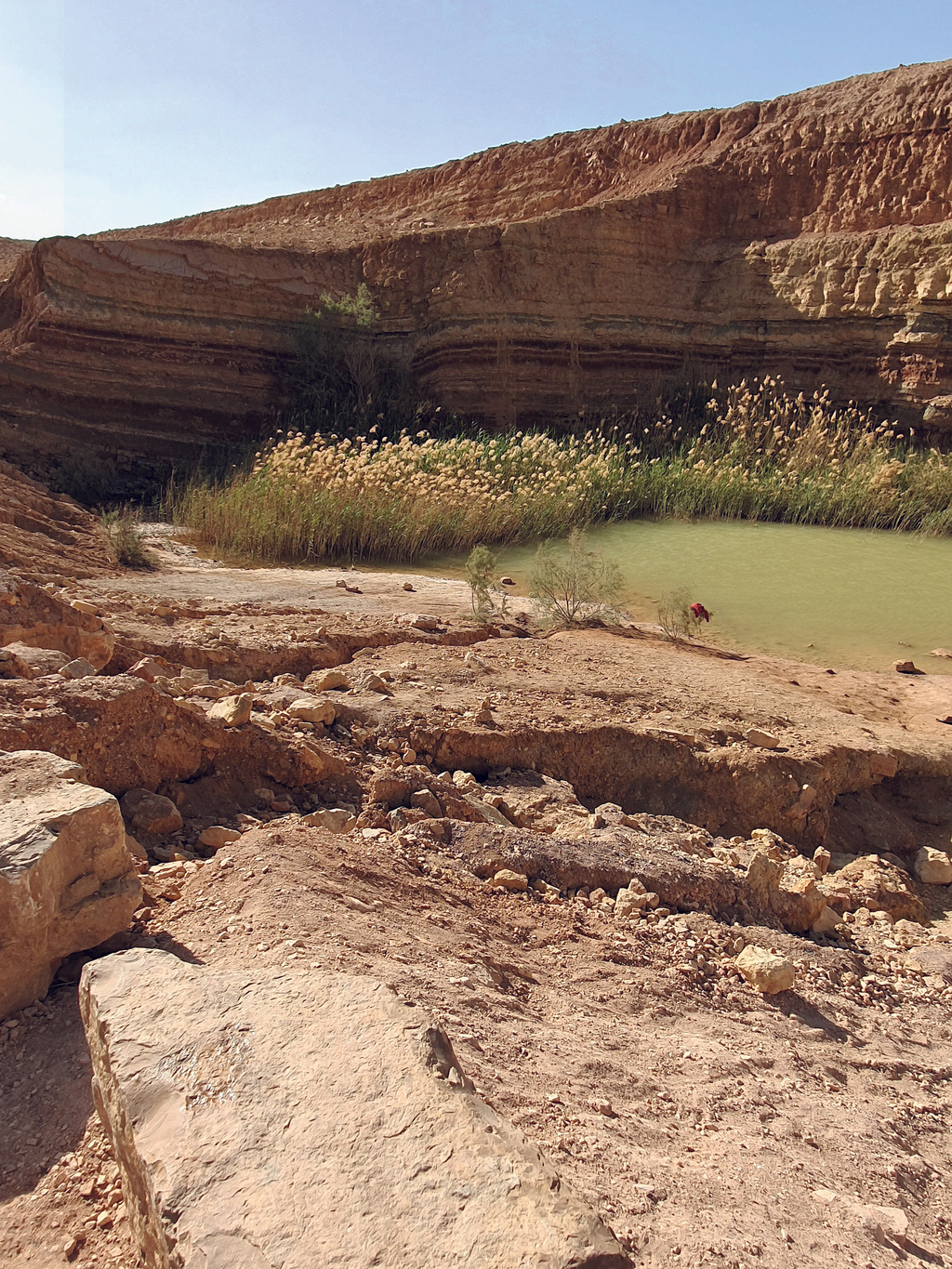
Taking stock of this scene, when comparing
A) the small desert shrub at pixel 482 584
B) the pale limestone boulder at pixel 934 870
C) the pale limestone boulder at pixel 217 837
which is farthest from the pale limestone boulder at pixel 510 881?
the small desert shrub at pixel 482 584

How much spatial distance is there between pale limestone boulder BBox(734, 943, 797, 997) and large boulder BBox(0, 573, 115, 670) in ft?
8.20

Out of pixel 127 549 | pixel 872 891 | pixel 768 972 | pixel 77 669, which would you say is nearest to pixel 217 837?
pixel 77 669

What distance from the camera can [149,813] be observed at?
2549 millimetres

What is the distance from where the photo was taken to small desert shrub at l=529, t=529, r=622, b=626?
6.27 m

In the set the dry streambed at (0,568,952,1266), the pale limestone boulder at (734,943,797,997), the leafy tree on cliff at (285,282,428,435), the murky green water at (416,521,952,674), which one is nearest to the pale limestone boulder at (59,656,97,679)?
the dry streambed at (0,568,952,1266)

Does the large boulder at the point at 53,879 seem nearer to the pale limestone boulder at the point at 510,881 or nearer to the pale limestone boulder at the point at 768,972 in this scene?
the pale limestone boulder at the point at 510,881

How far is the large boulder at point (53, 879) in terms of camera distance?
5.60ft

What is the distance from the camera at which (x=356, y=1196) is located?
3.84 ft

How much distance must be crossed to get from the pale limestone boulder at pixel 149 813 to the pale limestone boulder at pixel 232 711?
1.18 feet

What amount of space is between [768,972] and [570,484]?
8990 mm

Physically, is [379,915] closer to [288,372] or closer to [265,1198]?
[265,1198]

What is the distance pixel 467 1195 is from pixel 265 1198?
0.82ft

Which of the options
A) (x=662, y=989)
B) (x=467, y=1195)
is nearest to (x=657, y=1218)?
(x=467, y=1195)

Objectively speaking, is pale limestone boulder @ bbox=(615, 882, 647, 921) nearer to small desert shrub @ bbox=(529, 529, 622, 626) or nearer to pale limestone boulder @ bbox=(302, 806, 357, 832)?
pale limestone boulder @ bbox=(302, 806, 357, 832)
